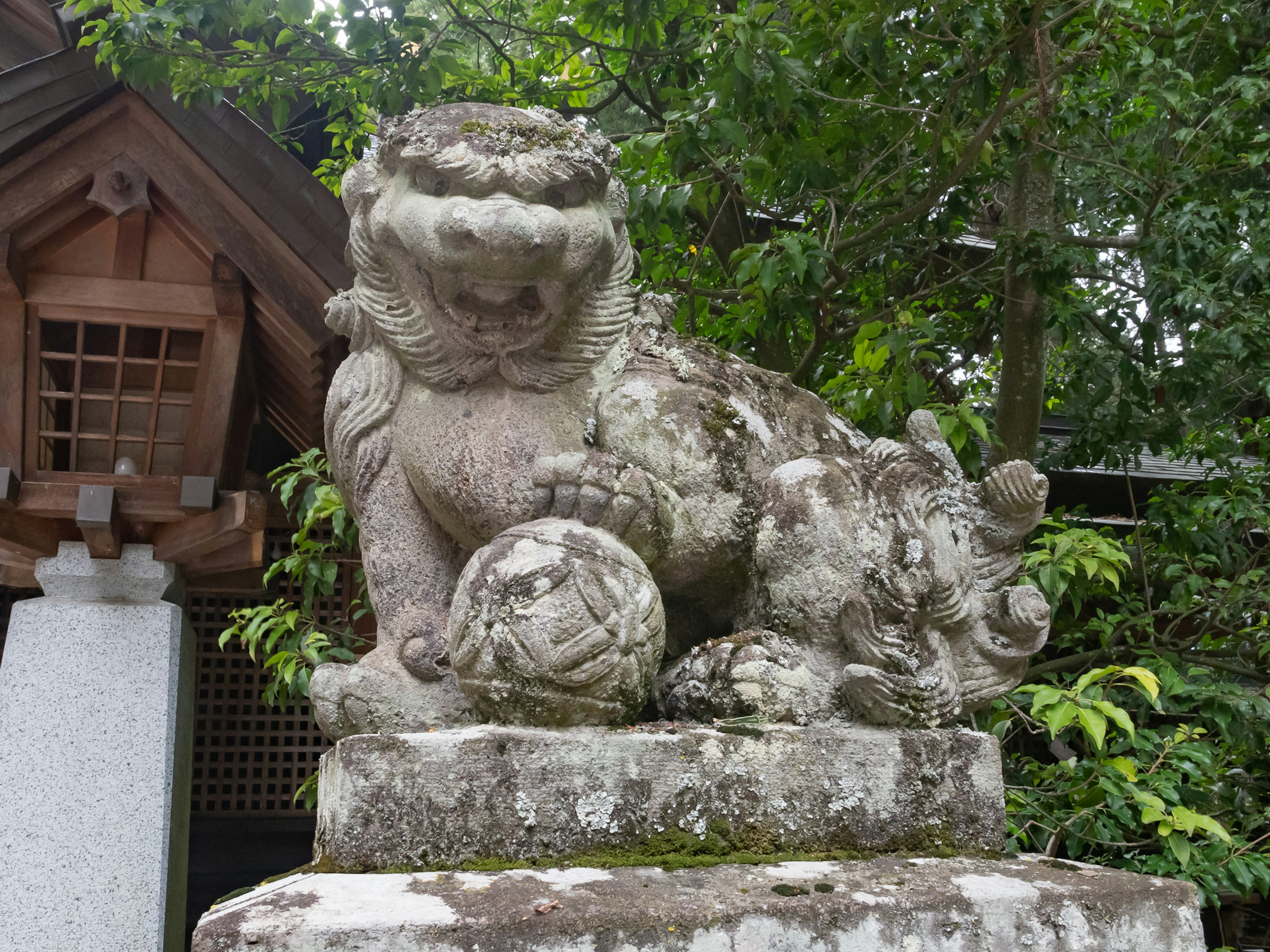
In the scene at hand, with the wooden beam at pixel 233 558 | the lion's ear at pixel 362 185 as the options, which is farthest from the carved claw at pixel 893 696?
the wooden beam at pixel 233 558

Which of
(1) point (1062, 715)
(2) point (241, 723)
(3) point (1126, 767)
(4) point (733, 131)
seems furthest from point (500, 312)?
(2) point (241, 723)

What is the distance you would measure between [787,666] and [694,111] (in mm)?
2085

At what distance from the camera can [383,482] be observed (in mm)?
1966

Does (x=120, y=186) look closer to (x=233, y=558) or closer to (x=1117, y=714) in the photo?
(x=233, y=558)

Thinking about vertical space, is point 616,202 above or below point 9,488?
above

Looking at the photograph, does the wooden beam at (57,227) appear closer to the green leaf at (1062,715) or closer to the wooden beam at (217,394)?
the wooden beam at (217,394)

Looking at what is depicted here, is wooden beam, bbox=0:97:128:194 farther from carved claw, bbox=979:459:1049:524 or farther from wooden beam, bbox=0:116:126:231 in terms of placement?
carved claw, bbox=979:459:1049:524

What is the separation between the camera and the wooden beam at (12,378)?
4.33 m

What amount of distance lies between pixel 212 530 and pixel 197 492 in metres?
0.22

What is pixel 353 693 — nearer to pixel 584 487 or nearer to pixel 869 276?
pixel 584 487

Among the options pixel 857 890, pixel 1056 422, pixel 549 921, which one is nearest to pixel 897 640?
pixel 857 890

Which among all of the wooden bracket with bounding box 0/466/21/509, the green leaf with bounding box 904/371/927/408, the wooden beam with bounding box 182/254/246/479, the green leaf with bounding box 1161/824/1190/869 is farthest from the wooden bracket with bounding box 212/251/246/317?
the green leaf with bounding box 1161/824/1190/869

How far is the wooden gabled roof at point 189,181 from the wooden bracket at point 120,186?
3 centimetres

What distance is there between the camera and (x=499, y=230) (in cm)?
175
